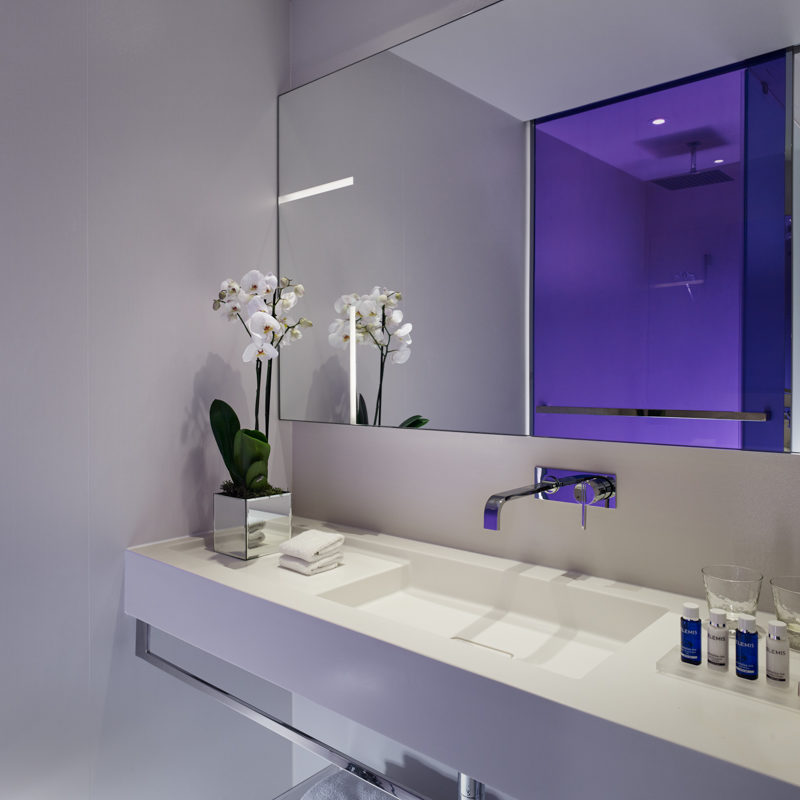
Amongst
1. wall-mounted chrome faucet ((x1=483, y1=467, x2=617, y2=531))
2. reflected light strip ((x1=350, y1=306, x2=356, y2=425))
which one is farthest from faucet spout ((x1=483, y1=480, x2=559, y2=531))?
reflected light strip ((x1=350, y1=306, x2=356, y2=425))

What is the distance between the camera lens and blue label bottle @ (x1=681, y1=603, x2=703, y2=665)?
940 millimetres

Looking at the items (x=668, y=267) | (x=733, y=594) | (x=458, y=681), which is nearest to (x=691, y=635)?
(x=733, y=594)

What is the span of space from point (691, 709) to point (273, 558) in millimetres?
977

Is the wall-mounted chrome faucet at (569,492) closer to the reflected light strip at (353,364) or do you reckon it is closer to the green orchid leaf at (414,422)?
the green orchid leaf at (414,422)

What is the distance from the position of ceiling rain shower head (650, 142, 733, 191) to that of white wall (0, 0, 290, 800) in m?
1.10

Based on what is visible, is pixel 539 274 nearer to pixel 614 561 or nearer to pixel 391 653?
pixel 614 561

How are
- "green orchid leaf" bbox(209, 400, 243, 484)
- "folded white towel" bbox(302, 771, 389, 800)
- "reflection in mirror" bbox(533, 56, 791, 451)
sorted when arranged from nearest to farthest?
"reflection in mirror" bbox(533, 56, 791, 451)
"green orchid leaf" bbox(209, 400, 243, 484)
"folded white towel" bbox(302, 771, 389, 800)

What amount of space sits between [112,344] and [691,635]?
4.37ft

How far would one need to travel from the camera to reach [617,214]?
1.28 metres

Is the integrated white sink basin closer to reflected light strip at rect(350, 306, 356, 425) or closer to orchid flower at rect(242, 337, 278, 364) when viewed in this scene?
reflected light strip at rect(350, 306, 356, 425)

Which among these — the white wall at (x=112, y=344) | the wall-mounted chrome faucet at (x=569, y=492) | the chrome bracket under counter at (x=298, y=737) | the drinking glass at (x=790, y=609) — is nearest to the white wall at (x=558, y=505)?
the wall-mounted chrome faucet at (x=569, y=492)

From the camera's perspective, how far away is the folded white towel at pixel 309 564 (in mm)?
1446

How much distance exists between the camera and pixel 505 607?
142 cm

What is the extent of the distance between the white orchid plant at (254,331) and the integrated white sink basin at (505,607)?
0.37m
